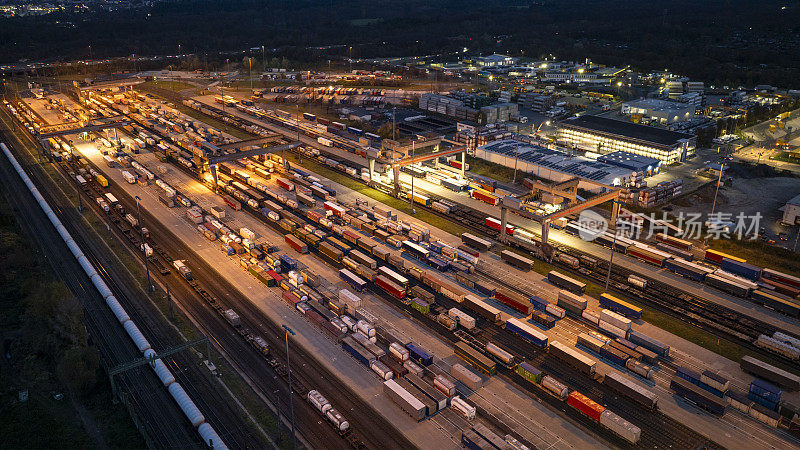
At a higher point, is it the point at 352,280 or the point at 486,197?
the point at 486,197

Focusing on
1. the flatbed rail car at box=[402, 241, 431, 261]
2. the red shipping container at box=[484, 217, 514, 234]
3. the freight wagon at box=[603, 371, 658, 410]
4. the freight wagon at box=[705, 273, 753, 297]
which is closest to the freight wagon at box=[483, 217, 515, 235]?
the red shipping container at box=[484, 217, 514, 234]

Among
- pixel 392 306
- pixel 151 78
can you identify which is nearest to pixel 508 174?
pixel 392 306

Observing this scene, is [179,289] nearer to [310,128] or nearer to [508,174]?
[508,174]

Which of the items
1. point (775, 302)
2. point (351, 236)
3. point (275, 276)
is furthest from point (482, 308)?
point (775, 302)

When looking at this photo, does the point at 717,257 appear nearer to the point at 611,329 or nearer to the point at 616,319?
the point at 616,319

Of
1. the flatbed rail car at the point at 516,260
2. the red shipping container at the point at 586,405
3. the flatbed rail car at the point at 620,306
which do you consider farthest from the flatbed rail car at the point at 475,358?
the flatbed rail car at the point at 516,260
